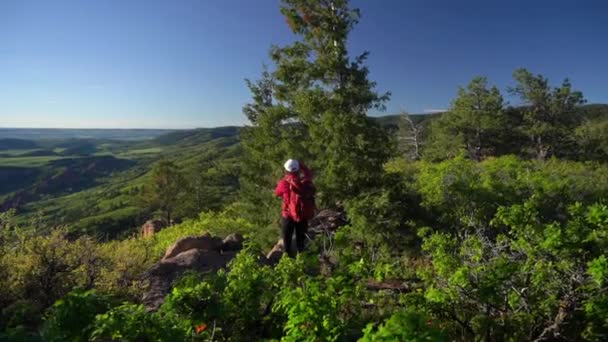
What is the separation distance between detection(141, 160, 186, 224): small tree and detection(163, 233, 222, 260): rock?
2993 cm

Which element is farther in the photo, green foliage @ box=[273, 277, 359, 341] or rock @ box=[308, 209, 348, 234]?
rock @ box=[308, 209, 348, 234]

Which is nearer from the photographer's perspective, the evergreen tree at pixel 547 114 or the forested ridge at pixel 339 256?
the forested ridge at pixel 339 256

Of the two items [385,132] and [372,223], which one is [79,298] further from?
[385,132]

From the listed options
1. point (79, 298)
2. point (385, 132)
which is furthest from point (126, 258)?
point (385, 132)

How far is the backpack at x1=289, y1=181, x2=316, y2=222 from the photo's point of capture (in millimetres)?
7645

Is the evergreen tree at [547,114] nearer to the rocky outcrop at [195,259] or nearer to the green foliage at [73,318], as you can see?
the rocky outcrop at [195,259]

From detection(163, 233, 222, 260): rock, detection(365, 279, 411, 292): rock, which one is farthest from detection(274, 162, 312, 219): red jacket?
detection(163, 233, 222, 260): rock

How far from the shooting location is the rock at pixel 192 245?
11023 millimetres

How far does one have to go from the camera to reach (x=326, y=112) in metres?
10.8

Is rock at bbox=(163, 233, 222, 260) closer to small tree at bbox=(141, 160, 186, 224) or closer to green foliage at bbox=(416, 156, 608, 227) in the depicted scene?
green foliage at bbox=(416, 156, 608, 227)

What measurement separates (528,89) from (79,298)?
4101 cm

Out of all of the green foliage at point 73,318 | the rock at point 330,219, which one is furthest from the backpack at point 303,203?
the rock at point 330,219

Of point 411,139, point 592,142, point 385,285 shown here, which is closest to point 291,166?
point 385,285

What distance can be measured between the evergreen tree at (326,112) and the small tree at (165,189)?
26.7m
